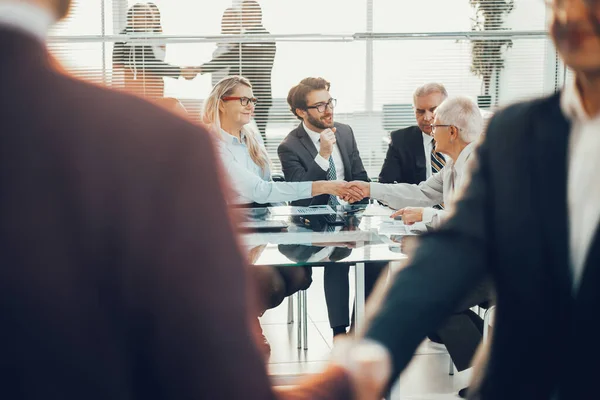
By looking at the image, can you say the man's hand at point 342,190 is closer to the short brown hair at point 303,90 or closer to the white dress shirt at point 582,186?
the short brown hair at point 303,90

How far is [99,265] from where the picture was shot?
68 cm

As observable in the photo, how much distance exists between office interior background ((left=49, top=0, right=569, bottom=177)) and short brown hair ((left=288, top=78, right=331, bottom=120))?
6.09 feet

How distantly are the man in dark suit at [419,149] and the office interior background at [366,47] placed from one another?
6.78ft

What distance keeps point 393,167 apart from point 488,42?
2652 mm

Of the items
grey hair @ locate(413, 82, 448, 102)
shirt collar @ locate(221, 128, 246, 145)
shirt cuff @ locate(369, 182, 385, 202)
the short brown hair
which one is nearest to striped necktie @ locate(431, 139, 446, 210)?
grey hair @ locate(413, 82, 448, 102)

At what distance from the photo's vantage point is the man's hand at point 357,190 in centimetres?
465

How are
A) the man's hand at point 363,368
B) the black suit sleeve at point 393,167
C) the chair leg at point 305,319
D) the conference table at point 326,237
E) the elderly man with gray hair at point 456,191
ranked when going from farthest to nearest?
1. the black suit sleeve at point 393,167
2. the chair leg at point 305,319
3. the elderly man with gray hair at point 456,191
4. the conference table at point 326,237
5. the man's hand at point 363,368

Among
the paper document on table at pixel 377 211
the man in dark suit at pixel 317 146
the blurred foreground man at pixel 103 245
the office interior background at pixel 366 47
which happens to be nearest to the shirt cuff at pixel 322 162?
the man in dark suit at pixel 317 146

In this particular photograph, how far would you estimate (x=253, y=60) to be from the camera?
7145 mm

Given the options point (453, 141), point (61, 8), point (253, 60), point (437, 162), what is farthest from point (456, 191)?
point (253, 60)

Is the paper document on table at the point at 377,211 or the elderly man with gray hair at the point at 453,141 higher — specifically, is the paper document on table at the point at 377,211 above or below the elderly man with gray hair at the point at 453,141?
below

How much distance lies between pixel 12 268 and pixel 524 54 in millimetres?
7210

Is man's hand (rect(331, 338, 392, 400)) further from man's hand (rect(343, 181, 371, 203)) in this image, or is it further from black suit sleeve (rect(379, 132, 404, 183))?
black suit sleeve (rect(379, 132, 404, 183))

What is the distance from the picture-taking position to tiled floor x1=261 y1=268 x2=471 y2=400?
3.79 meters
